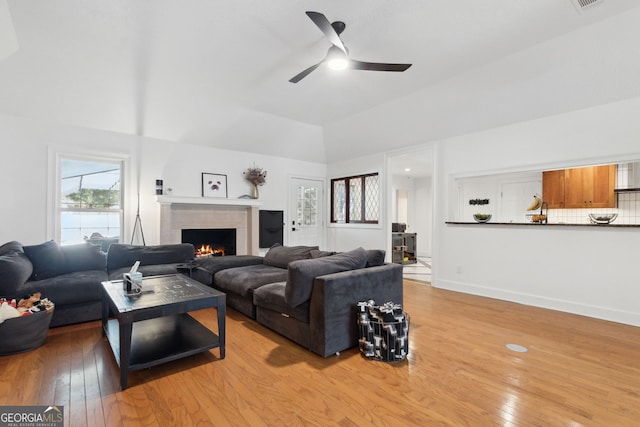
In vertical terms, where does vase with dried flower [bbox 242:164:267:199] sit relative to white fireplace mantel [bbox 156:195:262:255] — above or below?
above

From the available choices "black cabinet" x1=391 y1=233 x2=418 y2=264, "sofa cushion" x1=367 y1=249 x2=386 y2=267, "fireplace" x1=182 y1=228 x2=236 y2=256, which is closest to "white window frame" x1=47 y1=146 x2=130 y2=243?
"fireplace" x1=182 y1=228 x2=236 y2=256

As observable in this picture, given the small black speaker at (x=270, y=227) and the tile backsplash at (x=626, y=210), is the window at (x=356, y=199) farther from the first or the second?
the tile backsplash at (x=626, y=210)

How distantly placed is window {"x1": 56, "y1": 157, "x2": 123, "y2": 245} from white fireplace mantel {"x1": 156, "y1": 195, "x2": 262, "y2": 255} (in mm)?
693

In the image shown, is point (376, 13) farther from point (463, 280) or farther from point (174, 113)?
point (463, 280)

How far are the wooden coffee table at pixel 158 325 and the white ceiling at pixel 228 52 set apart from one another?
2475mm

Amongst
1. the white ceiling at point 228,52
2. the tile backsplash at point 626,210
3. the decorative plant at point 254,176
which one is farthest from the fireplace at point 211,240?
the tile backsplash at point 626,210

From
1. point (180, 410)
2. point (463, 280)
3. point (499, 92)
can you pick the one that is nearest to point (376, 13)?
point (499, 92)

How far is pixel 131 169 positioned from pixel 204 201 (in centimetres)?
124

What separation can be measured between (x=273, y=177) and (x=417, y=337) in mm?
4612

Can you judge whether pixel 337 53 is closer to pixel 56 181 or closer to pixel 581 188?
pixel 56 181

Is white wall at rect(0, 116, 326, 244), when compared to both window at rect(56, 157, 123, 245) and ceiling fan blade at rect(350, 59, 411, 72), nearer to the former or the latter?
window at rect(56, 157, 123, 245)

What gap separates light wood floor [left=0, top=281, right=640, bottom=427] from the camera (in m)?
1.78

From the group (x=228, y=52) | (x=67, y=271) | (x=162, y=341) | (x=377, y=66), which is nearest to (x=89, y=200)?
(x=67, y=271)

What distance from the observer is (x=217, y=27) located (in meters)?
3.01
